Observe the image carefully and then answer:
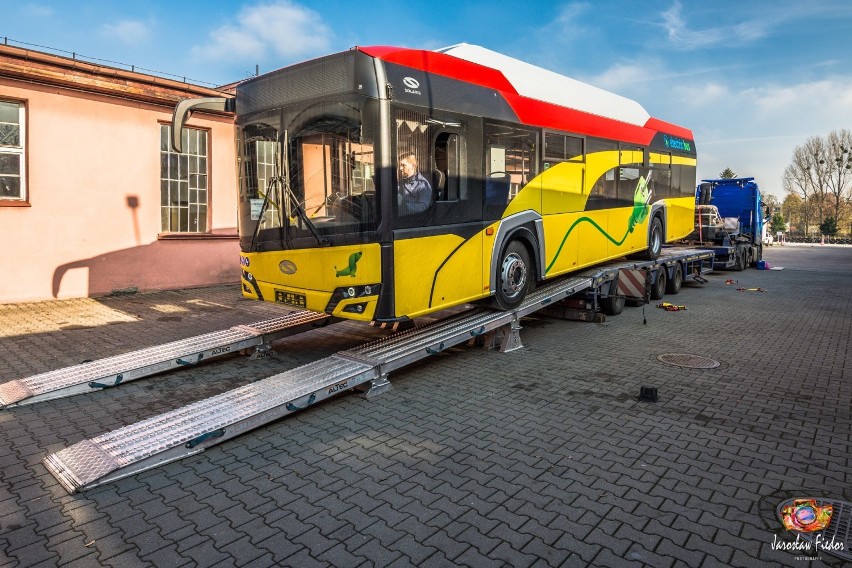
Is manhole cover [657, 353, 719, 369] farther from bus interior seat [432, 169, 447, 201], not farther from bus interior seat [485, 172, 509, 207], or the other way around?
bus interior seat [432, 169, 447, 201]

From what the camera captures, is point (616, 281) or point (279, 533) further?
point (616, 281)

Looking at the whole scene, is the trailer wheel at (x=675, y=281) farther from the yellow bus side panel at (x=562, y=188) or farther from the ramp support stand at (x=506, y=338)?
the ramp support stand at (x=506, y=338)

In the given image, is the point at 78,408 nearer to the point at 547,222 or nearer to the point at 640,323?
the point at 547,222

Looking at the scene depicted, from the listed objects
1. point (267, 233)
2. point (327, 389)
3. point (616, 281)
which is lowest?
point (327, 389)

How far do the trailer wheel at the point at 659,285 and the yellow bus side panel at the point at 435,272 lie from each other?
280 inches

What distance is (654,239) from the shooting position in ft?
42.2

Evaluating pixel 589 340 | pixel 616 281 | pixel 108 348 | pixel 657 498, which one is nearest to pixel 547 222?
pixel 589 340

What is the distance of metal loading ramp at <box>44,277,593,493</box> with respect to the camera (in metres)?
4.21

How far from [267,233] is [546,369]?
391cm

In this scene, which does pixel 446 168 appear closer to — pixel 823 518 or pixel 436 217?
pixel 436 217

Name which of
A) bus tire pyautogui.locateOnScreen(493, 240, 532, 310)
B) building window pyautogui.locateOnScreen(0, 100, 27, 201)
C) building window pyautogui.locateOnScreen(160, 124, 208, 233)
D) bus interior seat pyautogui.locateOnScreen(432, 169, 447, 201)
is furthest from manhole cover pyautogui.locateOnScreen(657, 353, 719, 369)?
building window pyautogui.locateOnScreen(0, 100, 27, 201)

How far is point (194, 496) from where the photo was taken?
13.0 feet

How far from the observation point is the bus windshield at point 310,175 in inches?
225

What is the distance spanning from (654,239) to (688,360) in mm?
5866
